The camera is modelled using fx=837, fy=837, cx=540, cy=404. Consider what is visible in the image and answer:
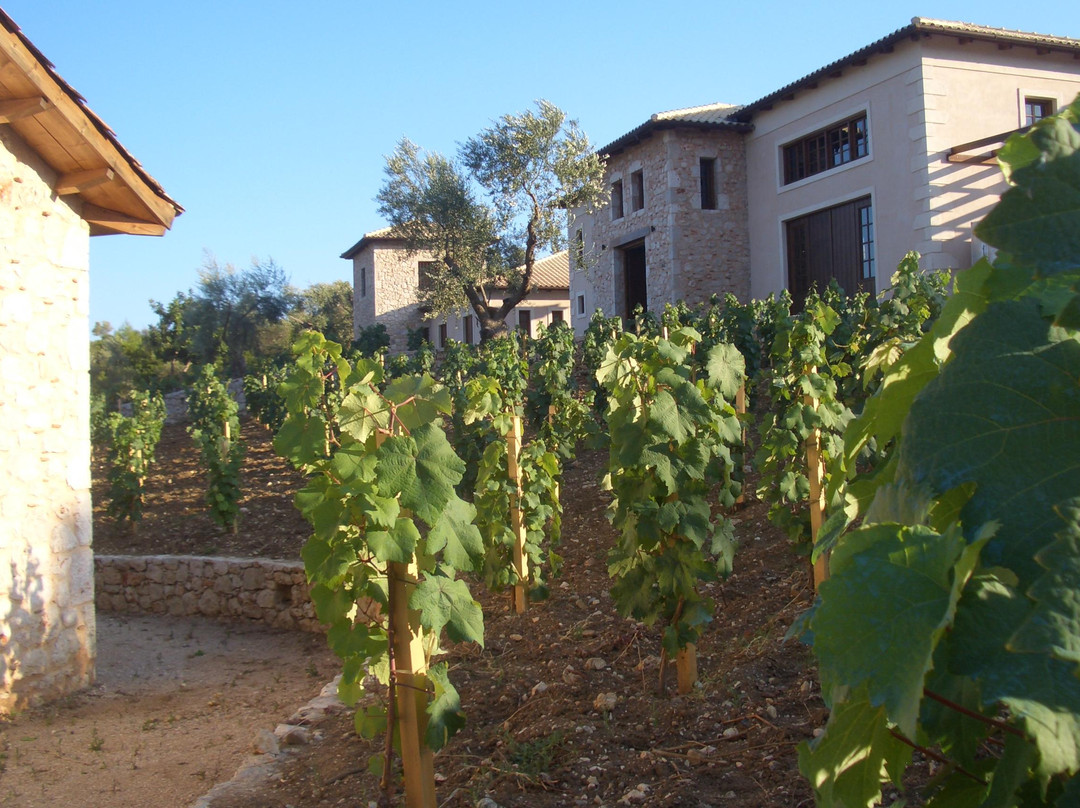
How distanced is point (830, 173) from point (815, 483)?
14.4 m

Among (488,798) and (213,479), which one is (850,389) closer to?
(488,798)

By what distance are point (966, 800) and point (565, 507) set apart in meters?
8.02

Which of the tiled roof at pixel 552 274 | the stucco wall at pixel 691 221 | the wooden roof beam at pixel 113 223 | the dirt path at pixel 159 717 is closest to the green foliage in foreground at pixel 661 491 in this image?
the dirt path at pixel 159 717

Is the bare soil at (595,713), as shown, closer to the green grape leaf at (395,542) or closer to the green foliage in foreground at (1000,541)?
the green grape leaf at (395,542)

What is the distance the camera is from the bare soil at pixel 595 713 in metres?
3.31

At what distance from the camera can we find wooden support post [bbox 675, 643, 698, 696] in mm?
4215

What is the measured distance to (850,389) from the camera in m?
7.36

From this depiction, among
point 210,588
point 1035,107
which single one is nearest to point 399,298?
point 1035,107

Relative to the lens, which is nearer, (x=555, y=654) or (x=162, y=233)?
(x=555, y=654)

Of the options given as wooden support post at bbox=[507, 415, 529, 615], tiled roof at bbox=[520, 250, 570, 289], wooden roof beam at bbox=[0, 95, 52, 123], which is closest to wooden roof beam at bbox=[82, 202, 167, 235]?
wooden roof beam at bbox=[0, 95, 52, 123]

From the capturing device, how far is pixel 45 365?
5.54 metres

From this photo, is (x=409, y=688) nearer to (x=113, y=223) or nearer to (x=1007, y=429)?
(x=1007, y=429)

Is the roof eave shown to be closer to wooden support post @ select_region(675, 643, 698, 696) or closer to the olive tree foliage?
wooden support post @ select_region(675, 643, 698, 696)

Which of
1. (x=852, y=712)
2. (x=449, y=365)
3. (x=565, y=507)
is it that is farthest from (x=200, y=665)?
(x=449, y=365)
